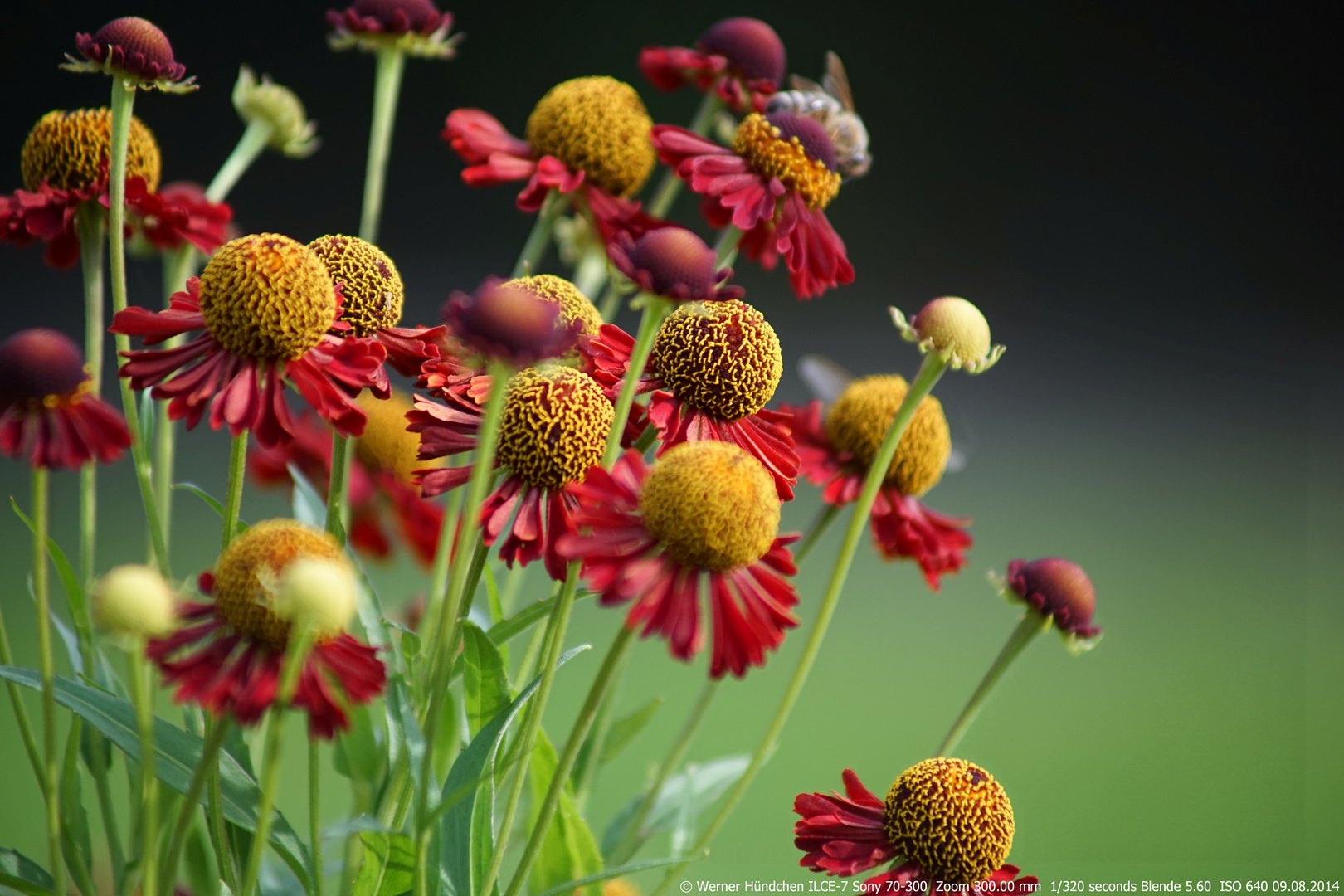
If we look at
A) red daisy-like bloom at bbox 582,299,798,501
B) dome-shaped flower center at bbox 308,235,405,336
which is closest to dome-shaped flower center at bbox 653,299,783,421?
red daisy-like bloom at bbox 582,299,798,501

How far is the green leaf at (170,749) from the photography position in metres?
0.36

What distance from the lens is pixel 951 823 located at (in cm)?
41

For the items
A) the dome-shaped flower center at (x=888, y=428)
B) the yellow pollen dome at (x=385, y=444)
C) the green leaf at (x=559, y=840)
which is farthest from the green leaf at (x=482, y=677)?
the yellow pollen dome at (x=385, y=444)

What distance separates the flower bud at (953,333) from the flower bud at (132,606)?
0.26 metres

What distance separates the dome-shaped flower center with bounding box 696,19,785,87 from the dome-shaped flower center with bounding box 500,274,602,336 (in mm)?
223

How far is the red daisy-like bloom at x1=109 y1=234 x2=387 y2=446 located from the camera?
363 mm

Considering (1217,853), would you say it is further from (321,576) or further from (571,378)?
(321,576)

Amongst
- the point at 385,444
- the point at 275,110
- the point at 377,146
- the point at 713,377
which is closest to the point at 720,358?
the point at 713,377

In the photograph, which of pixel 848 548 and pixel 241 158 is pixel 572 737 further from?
pixel 241 158

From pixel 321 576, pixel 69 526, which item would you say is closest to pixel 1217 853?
pixel 321 576

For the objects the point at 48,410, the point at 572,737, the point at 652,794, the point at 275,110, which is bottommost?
the point at 652,794

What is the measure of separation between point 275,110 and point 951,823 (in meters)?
0.52

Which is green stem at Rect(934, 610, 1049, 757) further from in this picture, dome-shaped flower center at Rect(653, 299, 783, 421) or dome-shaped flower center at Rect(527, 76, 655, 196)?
dome-shaped flower center at Rect(527, 76, 655, 196)

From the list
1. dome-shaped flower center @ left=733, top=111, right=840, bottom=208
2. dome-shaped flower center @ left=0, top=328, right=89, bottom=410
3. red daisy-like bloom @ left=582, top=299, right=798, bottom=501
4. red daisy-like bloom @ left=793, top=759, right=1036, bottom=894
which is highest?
dome-shaped flower center @ left=733, top=111, right=840, bottom=208
